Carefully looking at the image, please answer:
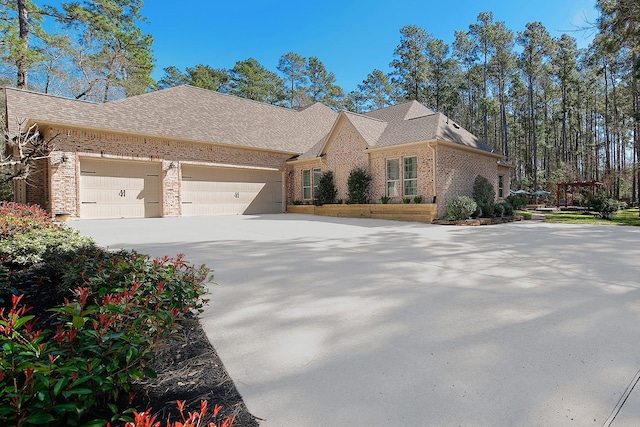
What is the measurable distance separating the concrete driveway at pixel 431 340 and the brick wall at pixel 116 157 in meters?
10.8

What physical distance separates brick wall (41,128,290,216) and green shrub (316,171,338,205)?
3833mm

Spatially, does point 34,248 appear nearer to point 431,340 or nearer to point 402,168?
point 431,340

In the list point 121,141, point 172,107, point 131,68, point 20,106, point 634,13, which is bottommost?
point 121,141

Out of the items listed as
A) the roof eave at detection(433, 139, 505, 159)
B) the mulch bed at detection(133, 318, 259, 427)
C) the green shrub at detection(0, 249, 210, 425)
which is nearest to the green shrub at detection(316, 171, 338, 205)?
the roof eave at detection(433, 139, 505, 159)

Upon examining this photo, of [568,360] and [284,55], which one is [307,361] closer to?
[568,360]

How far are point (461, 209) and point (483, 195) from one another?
9.23ft

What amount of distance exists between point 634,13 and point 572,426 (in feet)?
55.7

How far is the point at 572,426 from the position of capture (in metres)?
1.48

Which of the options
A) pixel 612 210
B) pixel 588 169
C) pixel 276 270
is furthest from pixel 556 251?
pixel 588 169

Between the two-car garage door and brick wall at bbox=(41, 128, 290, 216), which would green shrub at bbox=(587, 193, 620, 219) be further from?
brick wall at bbox=(41, 128, 290, 216)

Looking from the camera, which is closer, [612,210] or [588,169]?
[612,210]

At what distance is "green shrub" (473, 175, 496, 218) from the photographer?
1306 centimetres

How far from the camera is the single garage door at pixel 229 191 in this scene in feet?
49.8

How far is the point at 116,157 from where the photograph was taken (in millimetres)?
13094
